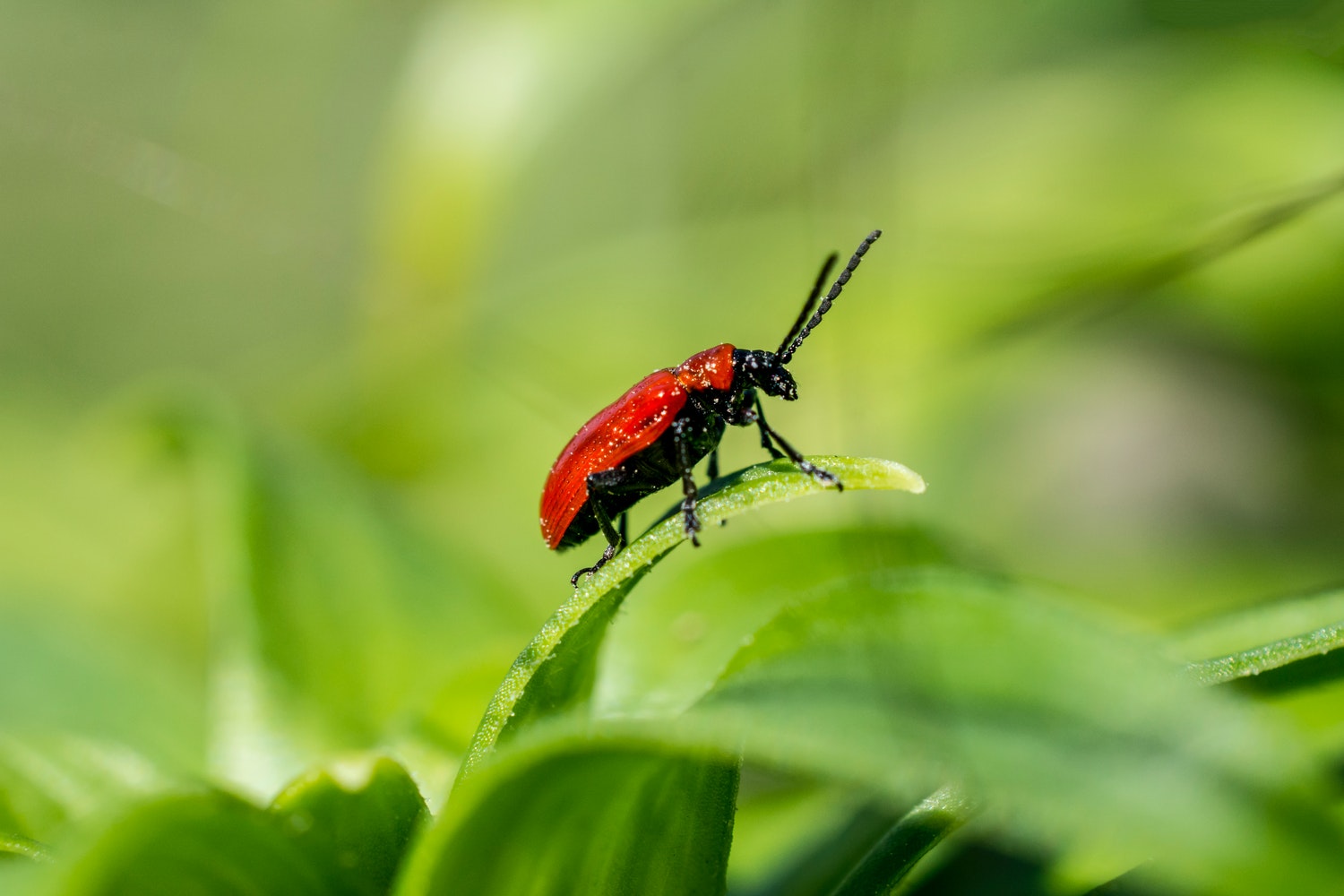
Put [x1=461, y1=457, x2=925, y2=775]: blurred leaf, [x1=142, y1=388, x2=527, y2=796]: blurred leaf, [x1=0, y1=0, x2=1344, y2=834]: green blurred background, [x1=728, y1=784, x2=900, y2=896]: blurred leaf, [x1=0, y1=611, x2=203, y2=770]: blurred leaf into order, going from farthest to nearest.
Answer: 1. [x1=0, y1=611, x2=203, y2=770]: blurred leaf
2. [x1=0, y1=0, x2=1344, y2=834]: green blurred background
3. [x1=142, y1=388, x2=527, y2=796]: blurred leaf
4. [x1=728, y1=784, x2=900, y2=896]: blurred leaf
5. [x1=461, y1=457, x2=925, y2=775]: blurred leaf

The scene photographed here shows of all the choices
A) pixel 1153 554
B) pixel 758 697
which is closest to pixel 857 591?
pixel 758 697

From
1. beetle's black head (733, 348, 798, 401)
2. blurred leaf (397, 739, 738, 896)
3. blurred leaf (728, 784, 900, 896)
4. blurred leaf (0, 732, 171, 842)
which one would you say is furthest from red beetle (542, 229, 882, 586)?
blurred leaf (397, 739, 738, 896)

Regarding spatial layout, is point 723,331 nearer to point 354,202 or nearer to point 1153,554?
point 1153,554

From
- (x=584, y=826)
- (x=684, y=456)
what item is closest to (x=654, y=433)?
(x=684, y=456)

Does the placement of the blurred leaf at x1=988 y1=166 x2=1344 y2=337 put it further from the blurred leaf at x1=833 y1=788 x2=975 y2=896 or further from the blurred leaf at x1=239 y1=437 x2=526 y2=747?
the blurred leaf at x1=239 y1=437 x2=526 y2=747

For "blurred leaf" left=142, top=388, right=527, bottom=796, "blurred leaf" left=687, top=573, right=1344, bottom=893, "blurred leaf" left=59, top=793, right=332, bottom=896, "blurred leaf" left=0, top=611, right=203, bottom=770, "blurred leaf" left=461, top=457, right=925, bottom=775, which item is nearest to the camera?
"blurred leaf" left=687, top=573, right=1344, bottom=893

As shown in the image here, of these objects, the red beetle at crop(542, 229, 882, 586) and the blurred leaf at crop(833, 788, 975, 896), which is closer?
the blurred leaf at crop(833, 788, 975, 896)
